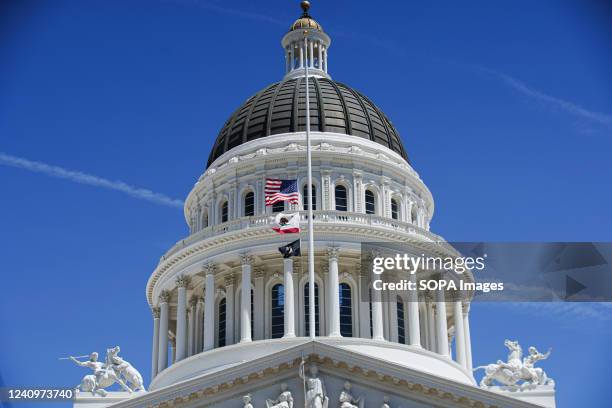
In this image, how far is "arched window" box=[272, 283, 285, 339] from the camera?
188ft

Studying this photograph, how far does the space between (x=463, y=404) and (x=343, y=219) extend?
18.6 metres

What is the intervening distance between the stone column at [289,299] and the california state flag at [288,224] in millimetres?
3851

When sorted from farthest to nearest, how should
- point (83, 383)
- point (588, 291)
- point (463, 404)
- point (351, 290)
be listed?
1. point (351, 290)
2. point (588, 291)
3. point (83, 383)
4. point (463, 404)

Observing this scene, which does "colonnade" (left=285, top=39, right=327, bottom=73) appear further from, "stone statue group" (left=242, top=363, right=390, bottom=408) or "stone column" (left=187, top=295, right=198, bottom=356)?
"stone statue group" (left=242, top=363, right=390, bottom=408)

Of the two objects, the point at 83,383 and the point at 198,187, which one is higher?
the point at 198,187

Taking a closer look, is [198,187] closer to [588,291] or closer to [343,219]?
[343,219]

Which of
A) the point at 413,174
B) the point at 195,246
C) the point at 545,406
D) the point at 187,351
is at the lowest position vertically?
the point at 545,406

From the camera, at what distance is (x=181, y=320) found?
2344 inches

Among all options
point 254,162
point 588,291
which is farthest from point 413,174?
point 588,291

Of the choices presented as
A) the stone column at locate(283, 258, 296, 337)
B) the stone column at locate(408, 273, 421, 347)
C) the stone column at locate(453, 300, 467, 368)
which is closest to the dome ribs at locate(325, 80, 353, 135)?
the stone column at locate(408, 273, 421, 347)

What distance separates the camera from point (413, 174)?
63.8m

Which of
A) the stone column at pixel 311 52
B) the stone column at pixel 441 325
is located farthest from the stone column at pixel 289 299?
the stone column at pixel 311 52

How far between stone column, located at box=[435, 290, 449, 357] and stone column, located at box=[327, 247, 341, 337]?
5045 mm

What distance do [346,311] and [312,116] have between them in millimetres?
10427
